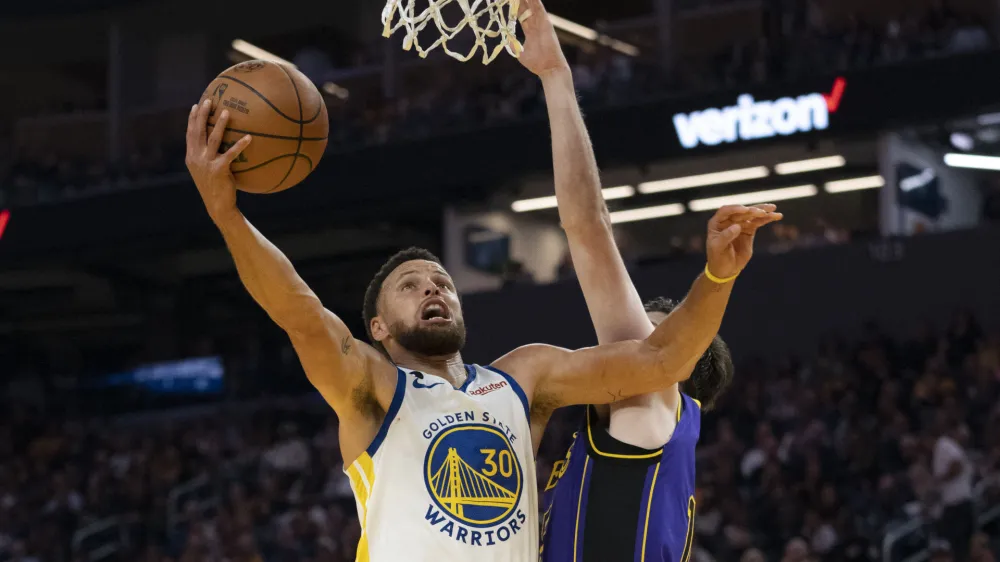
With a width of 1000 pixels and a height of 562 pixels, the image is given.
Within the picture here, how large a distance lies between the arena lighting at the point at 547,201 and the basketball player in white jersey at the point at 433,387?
12.9m

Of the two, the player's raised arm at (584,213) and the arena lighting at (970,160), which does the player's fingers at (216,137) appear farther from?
the arena lighting at (970,160)

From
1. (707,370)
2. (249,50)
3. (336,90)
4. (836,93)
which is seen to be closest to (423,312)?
(707,370)

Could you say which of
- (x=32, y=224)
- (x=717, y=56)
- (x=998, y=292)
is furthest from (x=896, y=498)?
(x=32, y=224)

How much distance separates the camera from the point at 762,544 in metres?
10.4

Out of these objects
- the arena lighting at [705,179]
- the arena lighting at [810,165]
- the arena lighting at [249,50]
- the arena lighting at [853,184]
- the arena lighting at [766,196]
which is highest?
the arena lighting at [249,50]

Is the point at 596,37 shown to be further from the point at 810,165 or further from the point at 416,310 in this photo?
the point at 416,310

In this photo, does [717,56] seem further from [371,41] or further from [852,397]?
[371,41]

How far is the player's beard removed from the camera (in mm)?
4105

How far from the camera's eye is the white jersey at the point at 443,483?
3814 mm

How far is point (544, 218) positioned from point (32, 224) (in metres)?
6.86

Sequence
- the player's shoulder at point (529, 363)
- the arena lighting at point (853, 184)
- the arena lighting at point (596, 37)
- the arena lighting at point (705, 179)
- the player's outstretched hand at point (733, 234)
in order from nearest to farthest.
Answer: the player's outstretched hand at point (733, 234)
the player's shoulder at point (529, 363)
the arena lighting at point (853, 184)
the arena lighting at point (705, 179)
the arena lighting at point (596, 37)

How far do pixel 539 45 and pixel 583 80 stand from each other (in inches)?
464

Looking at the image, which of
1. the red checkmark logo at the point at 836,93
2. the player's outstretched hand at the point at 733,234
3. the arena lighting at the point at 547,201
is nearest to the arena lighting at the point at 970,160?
the red checkmark logo at the point at 836,93

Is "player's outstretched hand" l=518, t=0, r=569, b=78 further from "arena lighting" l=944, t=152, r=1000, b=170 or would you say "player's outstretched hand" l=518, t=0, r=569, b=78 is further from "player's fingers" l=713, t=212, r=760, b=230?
"arena lighting" l=944, t=152, r=1000, b=170
